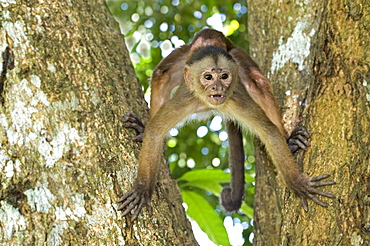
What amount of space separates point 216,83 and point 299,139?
884 mm

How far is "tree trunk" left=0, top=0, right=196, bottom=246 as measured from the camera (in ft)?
7.62

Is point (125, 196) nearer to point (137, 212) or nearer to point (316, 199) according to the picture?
point (137, 212)

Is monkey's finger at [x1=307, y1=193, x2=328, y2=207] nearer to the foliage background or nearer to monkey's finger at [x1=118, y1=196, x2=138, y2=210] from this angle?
monkey's finger at [x1=118, y1=196, x2=138, y2=210]

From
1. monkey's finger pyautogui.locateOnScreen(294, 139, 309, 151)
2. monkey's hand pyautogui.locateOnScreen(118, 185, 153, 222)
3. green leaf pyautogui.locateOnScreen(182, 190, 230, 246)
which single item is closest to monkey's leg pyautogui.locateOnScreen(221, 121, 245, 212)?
green leaf pyautogui.locateOnScreen(182, 190, 230, 246)

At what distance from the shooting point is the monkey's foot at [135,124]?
2849 mm

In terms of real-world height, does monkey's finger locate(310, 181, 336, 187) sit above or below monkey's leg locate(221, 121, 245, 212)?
below

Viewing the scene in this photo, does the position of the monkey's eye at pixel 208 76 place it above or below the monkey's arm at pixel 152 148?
above

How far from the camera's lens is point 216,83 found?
3.65m

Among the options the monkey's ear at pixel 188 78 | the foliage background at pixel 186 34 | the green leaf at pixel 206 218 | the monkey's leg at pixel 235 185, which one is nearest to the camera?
the green leaf at pixel 206 218

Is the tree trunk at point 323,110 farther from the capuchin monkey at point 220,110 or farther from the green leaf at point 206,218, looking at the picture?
the green leaf at point 206,218

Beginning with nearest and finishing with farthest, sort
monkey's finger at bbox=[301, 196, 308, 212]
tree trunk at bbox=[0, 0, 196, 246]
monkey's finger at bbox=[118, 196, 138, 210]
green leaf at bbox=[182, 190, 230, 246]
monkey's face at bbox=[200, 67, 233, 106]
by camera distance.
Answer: tree trunk at bbox=[0, 0, 196, 246] < monkey's finger at bbox=[118, 196, 138, 210] < monkey's finger at bbox=[301, 196, 308, 212] < green leaf at bbox=[182, 190, 230, 246] < monkey's face at bbox=[200, 67, 233, 106]

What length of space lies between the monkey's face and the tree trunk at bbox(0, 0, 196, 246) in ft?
2.81

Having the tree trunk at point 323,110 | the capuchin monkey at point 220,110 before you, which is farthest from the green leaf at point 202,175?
the tree trunk at point 323,110

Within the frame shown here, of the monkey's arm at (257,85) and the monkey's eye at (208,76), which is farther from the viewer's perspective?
the monkey's eye at (208,76)
